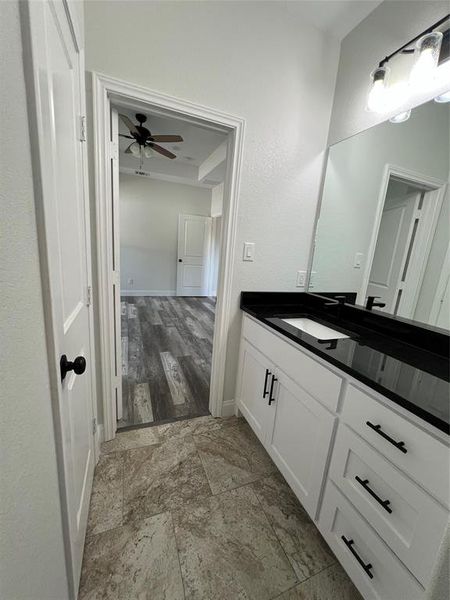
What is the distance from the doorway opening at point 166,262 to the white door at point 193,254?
0.02 m

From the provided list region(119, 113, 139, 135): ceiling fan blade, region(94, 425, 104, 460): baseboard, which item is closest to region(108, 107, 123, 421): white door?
region(94, 425, 104, 460): baseboard

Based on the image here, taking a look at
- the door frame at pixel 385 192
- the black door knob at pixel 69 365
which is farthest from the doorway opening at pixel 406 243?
the black door knob at pixel 69 365

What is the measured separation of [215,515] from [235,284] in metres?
1.27

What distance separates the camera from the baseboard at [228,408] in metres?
1.89

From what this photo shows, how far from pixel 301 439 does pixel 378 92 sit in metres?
1.84

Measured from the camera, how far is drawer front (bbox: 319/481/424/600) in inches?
29.0

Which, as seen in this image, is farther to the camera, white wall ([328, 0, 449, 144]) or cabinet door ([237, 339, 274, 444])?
cabinet door ([237, 339, 274, 444])

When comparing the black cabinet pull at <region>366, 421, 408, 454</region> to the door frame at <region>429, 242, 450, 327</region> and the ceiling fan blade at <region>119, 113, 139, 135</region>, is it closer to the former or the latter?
the door frame at <region>429, 242, 450, 327</region>

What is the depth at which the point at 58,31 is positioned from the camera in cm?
72

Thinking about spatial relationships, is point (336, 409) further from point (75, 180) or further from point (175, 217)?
point (175, 217)

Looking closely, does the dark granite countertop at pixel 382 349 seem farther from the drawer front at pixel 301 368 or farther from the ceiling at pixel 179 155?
the ceiling at pixel 179 155

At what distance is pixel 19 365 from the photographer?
45 cm

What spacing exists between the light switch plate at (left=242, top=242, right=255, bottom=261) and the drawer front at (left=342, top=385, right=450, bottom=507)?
3.32 ft

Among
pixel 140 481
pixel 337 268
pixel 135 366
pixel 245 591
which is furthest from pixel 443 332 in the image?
pixel 135 366
